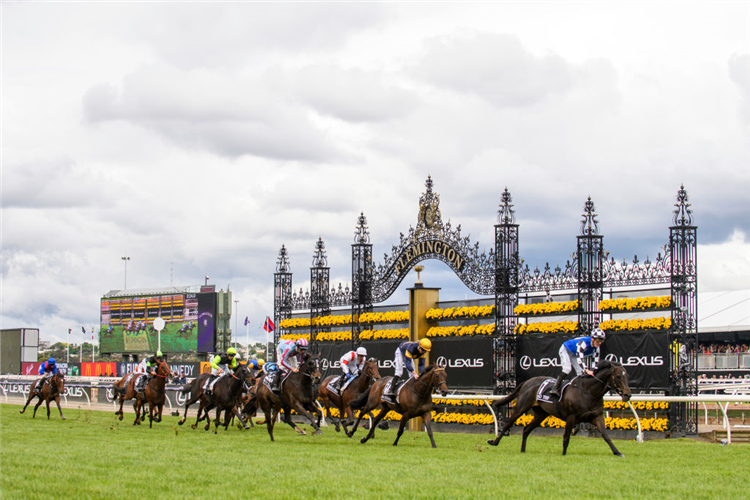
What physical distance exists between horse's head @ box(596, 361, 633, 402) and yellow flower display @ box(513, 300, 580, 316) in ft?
19.8

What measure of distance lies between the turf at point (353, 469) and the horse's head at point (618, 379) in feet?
2.94

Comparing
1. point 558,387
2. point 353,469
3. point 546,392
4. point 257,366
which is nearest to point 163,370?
A: point 257,366

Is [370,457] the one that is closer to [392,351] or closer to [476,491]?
[476,491]

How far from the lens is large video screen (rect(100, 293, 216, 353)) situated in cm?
5306

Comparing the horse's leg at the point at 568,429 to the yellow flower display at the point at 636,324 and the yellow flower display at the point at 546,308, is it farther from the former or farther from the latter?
the yellow flower display at the point at 546,308

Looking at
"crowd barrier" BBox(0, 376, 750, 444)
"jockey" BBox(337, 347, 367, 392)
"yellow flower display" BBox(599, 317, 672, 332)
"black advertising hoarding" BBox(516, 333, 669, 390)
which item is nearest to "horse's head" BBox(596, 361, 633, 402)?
"crowd barrier" BBox(0, 376, 750, 444)

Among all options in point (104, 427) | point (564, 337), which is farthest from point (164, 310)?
point (564, 337)

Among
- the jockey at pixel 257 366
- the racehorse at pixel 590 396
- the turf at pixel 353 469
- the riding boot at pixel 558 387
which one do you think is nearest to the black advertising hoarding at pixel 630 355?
the turf at pixel 353 469

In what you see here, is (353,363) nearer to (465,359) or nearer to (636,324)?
(465,359)

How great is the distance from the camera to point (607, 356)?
18.1 meters

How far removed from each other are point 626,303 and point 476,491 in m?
10.6

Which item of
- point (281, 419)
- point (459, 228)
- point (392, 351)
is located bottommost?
point (281, 419)

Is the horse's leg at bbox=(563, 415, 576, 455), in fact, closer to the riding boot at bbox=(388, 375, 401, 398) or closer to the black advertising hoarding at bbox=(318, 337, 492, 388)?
the riding boot at bbox=(388, 375, 401, 398)

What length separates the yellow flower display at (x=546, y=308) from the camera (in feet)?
62.3
